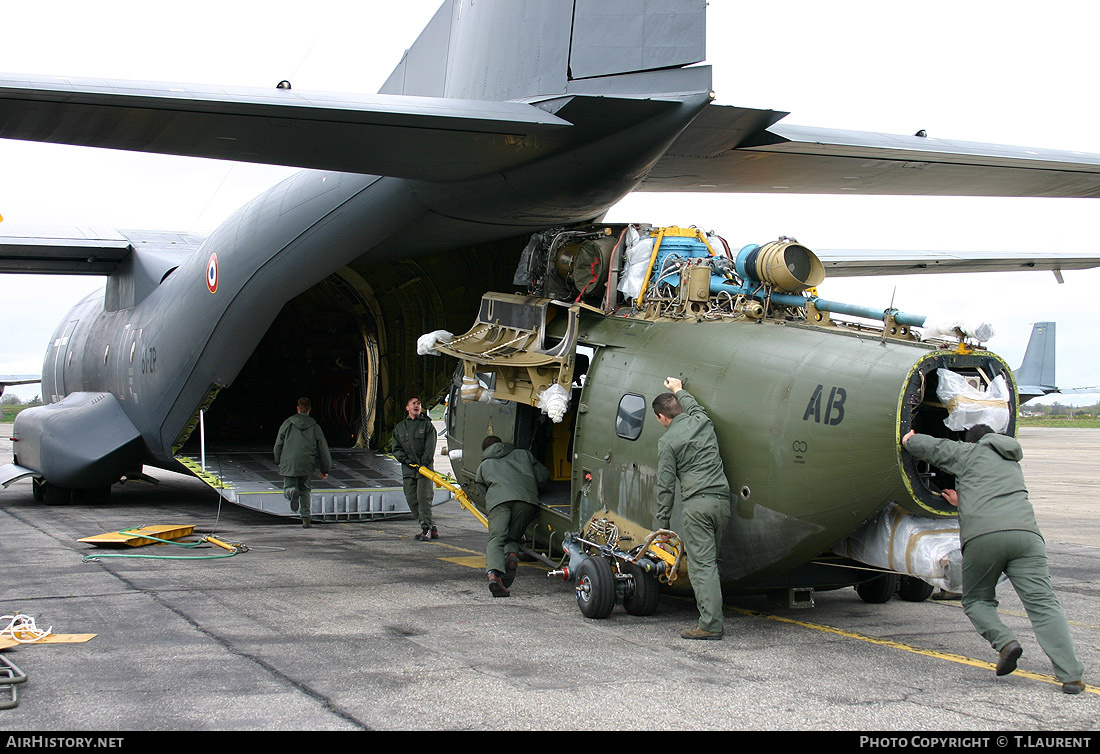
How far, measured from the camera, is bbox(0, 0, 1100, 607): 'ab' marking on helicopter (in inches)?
273

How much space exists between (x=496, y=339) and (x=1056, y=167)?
19.3ft

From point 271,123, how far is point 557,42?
2574mm

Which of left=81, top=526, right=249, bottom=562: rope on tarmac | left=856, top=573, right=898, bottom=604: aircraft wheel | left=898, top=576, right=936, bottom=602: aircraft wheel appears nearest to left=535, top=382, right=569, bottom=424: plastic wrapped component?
left=856, top=573, right=898, bottom=604: aircraft wheel

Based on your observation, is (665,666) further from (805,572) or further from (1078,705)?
(1078,705)

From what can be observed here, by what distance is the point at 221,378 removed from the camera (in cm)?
1373

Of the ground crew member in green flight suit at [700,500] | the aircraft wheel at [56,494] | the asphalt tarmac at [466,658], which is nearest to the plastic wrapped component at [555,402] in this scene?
the ground crew member in green flight suit at [700,500]

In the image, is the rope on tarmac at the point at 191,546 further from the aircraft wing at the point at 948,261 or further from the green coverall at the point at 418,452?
the aircraft wing at the point at 948,261

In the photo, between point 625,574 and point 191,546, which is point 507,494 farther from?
point 191,546

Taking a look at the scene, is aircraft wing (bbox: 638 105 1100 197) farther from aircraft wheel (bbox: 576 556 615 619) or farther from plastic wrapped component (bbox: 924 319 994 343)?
aircraft wheel (bbox: 576 556 615 619)

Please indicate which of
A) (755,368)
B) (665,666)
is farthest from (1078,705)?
(755,368)

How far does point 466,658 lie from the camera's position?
659 centimetres

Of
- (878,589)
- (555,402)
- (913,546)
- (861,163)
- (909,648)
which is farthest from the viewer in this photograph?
(861,163)

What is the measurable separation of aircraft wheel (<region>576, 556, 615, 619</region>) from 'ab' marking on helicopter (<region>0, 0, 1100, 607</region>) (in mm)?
509

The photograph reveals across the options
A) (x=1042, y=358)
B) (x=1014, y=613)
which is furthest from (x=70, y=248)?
(x=1042, y=358)
